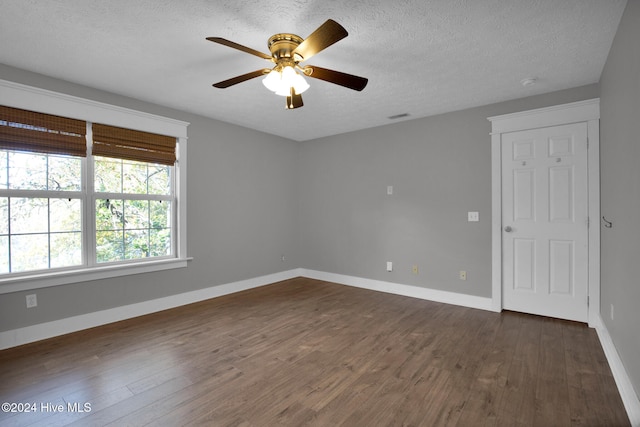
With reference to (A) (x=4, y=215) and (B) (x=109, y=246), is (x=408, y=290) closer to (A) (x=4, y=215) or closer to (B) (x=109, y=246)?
(B) (x=109, y=246)

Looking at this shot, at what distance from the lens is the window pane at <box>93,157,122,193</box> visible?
3.30 m

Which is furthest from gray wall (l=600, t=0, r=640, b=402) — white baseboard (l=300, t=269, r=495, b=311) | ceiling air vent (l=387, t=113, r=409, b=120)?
ceiling air vent (l=387, t=113, r=409, b=120)

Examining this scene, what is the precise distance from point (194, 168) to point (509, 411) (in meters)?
3.98

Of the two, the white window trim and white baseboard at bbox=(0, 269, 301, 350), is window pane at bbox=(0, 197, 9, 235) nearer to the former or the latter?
the white window trim

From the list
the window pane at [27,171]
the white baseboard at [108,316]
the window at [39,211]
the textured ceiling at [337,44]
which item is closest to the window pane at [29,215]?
the window at [39,211]

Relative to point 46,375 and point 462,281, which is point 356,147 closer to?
point 462,281

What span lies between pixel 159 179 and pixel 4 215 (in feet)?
4.66

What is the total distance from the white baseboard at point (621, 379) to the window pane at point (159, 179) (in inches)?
176

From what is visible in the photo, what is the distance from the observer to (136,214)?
362 centimetres

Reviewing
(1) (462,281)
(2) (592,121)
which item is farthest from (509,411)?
(2) (592,121)

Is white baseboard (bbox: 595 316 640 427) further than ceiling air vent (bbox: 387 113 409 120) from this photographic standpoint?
No

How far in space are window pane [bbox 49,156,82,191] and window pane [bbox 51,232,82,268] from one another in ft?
1.56

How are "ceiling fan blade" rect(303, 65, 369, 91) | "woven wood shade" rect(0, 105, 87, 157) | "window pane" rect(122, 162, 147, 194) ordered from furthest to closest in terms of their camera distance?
1. "window pane" rect(122, 162, 147, 194)
2. "woven wood shade" rect(0, 105, 87, 157)
3. "ceiling fan blade" rect(303, 65, 369, 91)

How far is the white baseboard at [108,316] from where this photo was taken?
277 cm
